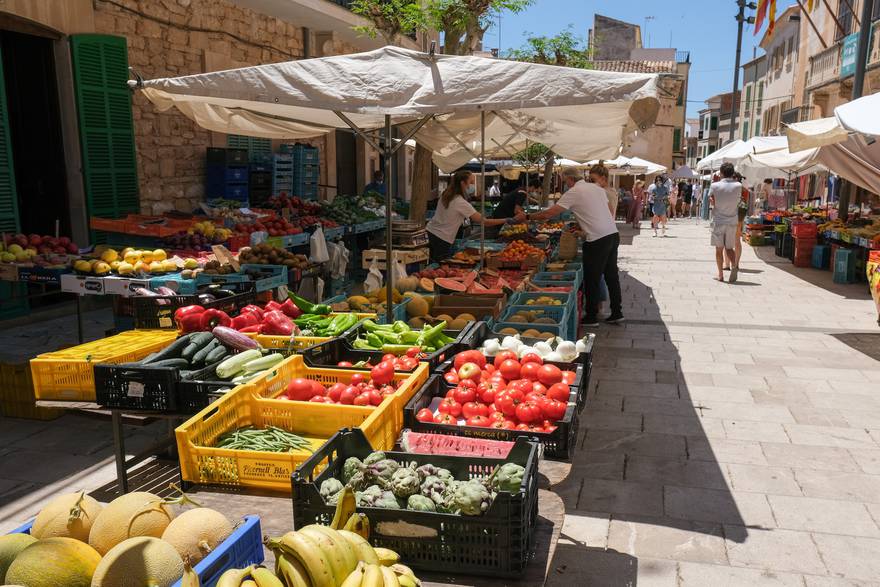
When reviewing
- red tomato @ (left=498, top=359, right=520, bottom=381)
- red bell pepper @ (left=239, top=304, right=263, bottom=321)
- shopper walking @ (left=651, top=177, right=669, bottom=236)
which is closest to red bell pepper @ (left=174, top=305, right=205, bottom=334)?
red bell pepper @ (left=239, top=304, right=263, bottom=321)

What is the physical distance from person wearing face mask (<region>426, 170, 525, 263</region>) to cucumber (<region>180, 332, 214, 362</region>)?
537 centimetres

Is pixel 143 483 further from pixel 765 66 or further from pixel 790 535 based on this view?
pixel 765 66

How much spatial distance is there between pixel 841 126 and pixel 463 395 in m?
7.72

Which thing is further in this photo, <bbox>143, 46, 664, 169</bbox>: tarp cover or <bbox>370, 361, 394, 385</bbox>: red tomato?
<bbox>143, 46, 664, 169</bbox>: tarp cover

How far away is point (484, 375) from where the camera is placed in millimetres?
3984

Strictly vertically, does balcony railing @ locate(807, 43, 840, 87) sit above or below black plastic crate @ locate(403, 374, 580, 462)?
above

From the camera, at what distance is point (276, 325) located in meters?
4.94

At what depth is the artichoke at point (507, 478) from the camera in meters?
2.35

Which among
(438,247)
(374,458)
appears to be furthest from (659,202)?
(374,458)

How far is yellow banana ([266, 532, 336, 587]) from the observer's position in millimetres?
1815

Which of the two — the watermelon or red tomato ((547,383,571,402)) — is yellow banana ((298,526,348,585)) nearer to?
the watermelon

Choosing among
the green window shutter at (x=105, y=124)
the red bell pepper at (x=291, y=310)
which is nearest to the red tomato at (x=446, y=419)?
the red bell pepper at (x=291, y=310)

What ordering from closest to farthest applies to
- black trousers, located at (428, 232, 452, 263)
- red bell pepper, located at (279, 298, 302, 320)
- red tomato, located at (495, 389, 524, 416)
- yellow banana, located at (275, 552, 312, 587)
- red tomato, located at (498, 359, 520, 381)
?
yellow banana, located at (275, 552, 312, 587)
red tomato, located at (495, 389, 524, 416)
red tomato, located at (498, 359, 520, 381)
red bell pepper, located at (279, 298, 302, 320)
black trousers, located at (428, 232, 452, 263)

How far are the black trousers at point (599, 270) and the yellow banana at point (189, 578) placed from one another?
7704 millimetres
